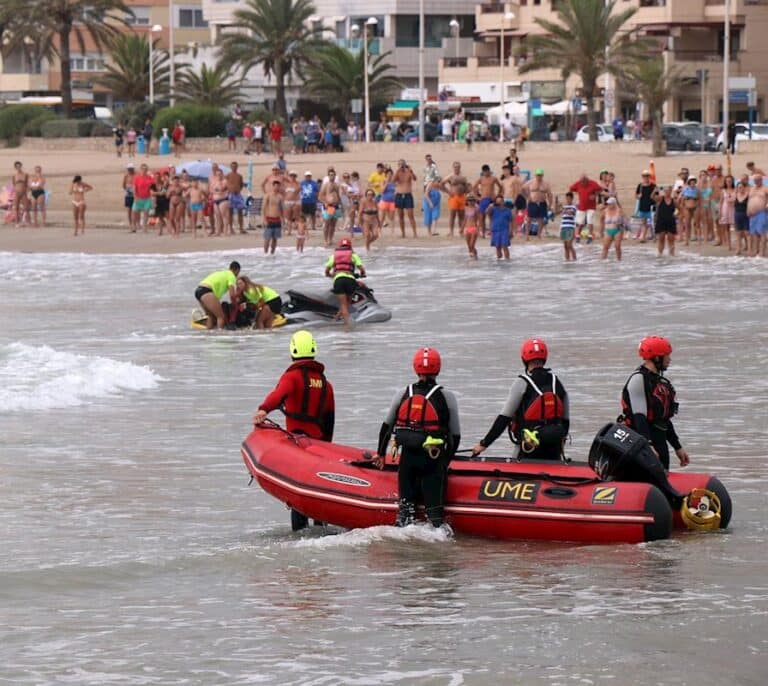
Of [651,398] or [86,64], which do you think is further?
[86,64]

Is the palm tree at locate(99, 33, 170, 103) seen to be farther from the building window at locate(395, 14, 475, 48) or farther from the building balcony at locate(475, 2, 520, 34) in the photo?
the building window at locate(395, 14, 475, 48)

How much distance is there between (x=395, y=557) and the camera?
9.51 m

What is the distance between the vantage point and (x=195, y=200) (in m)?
34.2

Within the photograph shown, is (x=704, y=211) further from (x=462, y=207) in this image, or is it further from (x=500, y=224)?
(x=462, y=207)

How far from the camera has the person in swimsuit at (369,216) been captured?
30359 millimetres

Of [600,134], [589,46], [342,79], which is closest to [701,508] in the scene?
[589,46]

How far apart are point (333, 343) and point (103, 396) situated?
14.3ft

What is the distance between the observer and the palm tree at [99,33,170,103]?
64.2 metres

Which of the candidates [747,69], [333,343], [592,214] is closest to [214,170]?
[592,214]

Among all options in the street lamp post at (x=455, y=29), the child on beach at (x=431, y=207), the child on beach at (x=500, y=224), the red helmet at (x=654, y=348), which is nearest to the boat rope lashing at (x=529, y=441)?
the red helmet at (x=654, y=348)

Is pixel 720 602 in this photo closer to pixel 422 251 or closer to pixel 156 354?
pixel 156 354

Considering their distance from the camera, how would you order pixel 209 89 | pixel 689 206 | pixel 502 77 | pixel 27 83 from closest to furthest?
pixel 689 206, pixel 209 89, pixel 502 77, pixel 27 83

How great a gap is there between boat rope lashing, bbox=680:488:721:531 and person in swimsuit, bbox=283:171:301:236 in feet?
73.8

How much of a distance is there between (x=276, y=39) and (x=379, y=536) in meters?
50.1
